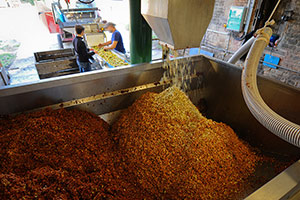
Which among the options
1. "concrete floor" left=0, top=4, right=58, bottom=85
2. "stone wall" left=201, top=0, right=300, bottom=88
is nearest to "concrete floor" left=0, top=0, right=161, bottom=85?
"concrete floor" left=0, top=4, right=58, bottom=85

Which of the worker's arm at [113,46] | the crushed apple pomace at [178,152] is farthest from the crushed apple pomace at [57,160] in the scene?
the worker's arm at [113,46]

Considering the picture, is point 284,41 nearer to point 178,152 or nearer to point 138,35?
point 138,35

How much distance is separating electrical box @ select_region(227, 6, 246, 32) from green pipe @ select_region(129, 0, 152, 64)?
3216mm

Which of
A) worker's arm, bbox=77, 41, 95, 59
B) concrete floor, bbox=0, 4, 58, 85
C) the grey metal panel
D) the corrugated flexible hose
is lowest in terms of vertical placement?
concrete floor, bbox=0, 4, 58, 85

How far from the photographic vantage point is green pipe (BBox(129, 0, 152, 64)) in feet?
4.36

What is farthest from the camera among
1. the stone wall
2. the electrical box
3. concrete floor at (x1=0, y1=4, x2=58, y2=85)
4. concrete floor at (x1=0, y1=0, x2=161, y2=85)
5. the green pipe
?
concrete floor at (x1=0, y1=0, x2=161, y2=85)

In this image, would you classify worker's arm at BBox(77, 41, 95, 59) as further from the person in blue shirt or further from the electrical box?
the electrical box

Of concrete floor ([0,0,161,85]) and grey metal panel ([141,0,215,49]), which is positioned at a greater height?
grey metal panel ([141,0,215,49])

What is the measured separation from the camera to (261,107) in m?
0.97

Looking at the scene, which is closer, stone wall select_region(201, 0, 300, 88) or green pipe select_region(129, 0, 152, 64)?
green pipe select_region(129, 0, 152, 64)

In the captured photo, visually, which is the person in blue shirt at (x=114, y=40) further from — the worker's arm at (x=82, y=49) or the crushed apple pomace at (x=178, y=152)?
the crushed apple pomace at (x=178, y=152)

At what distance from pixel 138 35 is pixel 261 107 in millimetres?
1028

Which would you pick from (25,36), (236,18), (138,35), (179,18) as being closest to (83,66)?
(138,35)

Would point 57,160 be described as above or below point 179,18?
below
